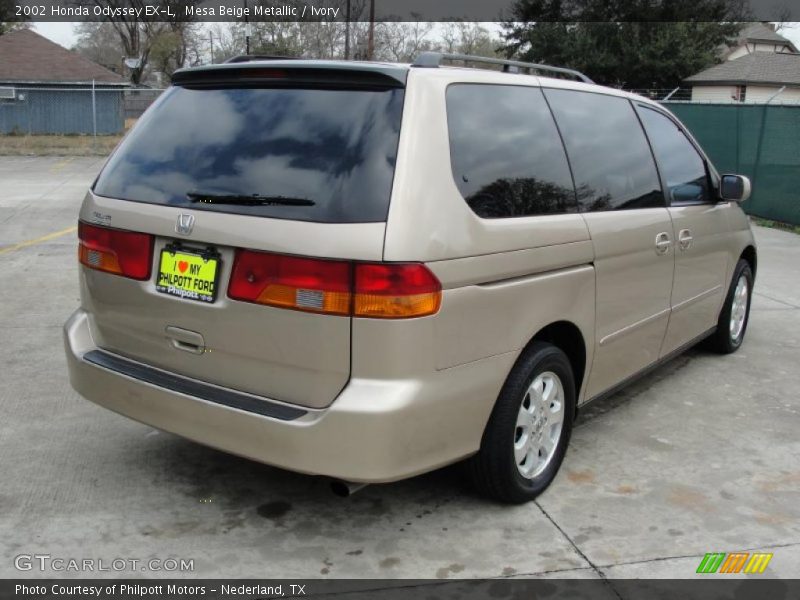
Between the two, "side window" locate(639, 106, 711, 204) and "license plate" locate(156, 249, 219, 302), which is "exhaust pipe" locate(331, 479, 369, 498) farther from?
"side window" locate(639, 106, 711, 204)

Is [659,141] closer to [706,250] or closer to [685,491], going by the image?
[706,250]

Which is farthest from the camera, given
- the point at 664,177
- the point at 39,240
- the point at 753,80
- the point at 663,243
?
the point at 753,80

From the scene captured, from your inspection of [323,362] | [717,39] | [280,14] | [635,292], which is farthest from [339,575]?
[280,14]

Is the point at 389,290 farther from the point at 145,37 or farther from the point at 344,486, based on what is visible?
the point at 145,37

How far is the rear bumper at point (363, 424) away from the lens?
2818mm

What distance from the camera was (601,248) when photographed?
12.5 feet

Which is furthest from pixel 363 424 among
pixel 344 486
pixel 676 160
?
pixel 676 160

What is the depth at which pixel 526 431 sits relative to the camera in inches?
138

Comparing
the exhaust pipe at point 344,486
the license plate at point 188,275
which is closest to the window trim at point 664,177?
the exhaust pipe at point 344,486

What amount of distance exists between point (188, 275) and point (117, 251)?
0.45m

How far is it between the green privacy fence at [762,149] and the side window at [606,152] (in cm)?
925

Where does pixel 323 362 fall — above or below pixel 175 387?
above

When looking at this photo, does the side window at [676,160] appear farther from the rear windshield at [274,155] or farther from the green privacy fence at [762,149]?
the green privacy fence at [762,149]

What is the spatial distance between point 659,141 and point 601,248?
126 centimetres
